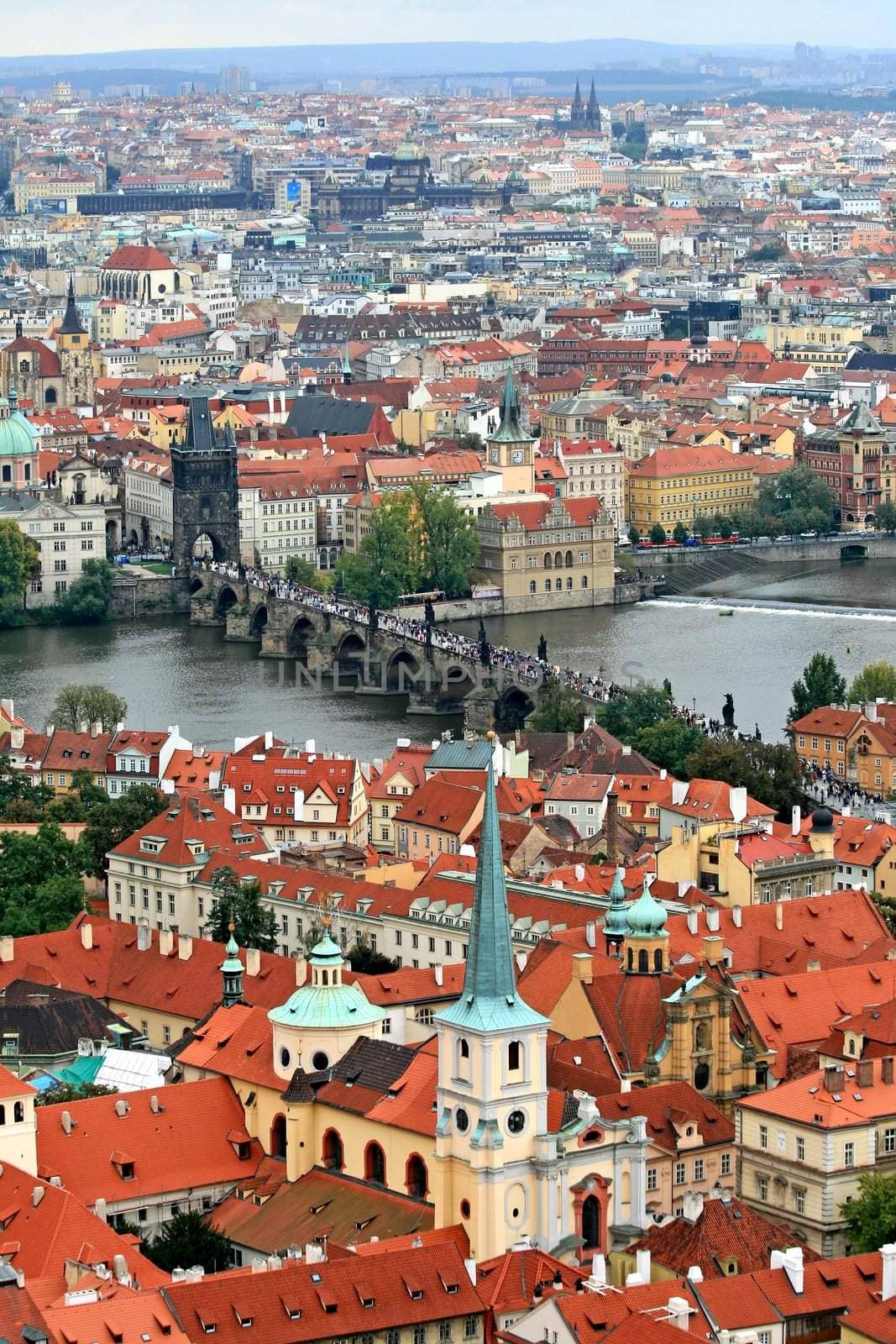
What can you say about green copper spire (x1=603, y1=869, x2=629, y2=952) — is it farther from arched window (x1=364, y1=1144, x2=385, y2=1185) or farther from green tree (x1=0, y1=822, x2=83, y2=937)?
green tree (x1=0, y1=822, x2=83, y2=937)

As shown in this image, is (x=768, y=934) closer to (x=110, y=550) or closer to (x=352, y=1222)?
(x=352, y=1222)

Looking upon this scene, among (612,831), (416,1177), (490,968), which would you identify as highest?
(490,968)

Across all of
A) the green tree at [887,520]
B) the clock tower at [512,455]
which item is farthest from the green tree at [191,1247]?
the green tree at [887,520]

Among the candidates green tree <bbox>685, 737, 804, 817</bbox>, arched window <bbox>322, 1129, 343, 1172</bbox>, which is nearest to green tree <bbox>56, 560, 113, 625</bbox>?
green tree <bbox>685, 737, 804, 817</bbox>

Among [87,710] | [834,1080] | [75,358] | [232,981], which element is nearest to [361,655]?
[87,710]

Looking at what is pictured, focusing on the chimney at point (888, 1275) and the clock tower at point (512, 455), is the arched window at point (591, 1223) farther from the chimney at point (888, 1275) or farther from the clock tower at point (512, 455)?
the clock tower at point (512, 455)

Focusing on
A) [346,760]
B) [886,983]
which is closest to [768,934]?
[886,983]

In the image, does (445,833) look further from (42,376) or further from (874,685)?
(42,376)
